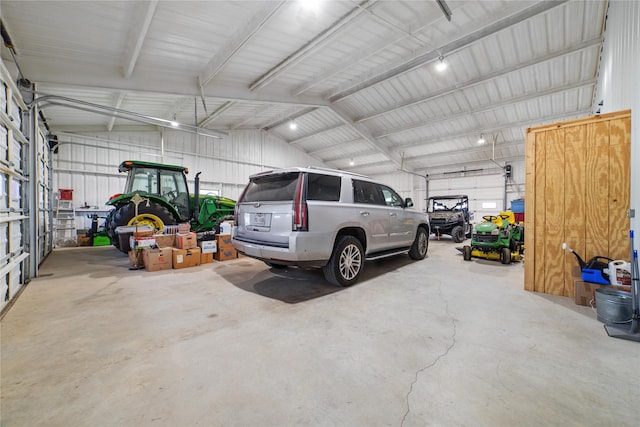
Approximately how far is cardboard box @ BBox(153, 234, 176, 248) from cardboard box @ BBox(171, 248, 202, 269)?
1.71ft

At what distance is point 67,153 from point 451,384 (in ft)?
45.9

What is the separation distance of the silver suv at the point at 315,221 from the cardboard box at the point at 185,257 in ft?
5.97

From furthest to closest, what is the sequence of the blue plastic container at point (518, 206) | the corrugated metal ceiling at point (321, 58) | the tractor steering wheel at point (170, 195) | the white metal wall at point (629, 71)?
1. the blue plastic container at point (518, 206)
2. the tractor steering wheel at point (170, 195)
3. the corrugated metal ceiling at point (321, 58)
4. the white metal wall at point (629, 71)

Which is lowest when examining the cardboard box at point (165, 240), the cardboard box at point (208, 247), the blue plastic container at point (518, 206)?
the cardboard box at point (208, 247)

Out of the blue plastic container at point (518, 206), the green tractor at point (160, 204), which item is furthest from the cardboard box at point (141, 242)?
the blue plastic container at point (518, 206)

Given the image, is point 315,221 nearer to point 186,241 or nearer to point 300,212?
point 300,212

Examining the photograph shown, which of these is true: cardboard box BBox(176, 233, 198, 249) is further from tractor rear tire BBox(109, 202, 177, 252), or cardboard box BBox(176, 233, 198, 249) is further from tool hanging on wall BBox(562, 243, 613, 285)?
tool hanging on wall BBox(562, 243, 613, 285)

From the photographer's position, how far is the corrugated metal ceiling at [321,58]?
454cm

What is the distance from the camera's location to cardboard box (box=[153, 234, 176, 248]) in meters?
5.39

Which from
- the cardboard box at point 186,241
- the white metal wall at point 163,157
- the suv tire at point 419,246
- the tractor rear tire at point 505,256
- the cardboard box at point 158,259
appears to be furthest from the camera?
the white metal wall at point 163,157

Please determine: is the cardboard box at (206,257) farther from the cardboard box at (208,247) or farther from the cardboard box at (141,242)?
the cardboard box at (141,242)

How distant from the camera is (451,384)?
1.70 metres

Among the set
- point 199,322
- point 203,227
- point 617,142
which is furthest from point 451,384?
point 203,227

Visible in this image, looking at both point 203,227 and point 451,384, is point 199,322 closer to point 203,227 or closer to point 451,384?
point 451,384
